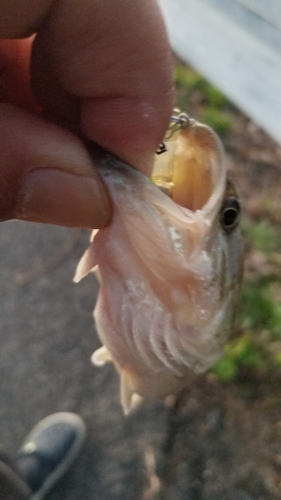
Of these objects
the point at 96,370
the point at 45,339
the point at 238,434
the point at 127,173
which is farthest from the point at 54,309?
the point at 127,173

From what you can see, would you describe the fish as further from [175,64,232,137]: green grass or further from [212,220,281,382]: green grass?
[175,64,232,137]: green grass

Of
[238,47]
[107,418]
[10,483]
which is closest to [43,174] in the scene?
[10,483]

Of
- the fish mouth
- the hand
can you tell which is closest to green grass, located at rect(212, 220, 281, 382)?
the fish mouth

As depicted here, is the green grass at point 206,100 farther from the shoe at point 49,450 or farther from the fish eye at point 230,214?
the fish eye at point 230,214

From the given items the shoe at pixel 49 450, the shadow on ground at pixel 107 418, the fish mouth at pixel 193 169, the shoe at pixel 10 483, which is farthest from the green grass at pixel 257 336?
the fish mouth at pixel 193 169

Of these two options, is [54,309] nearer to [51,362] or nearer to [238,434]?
[51,362]

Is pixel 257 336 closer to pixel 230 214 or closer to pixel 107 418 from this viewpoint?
pixel 107 418

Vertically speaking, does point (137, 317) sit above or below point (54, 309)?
above
